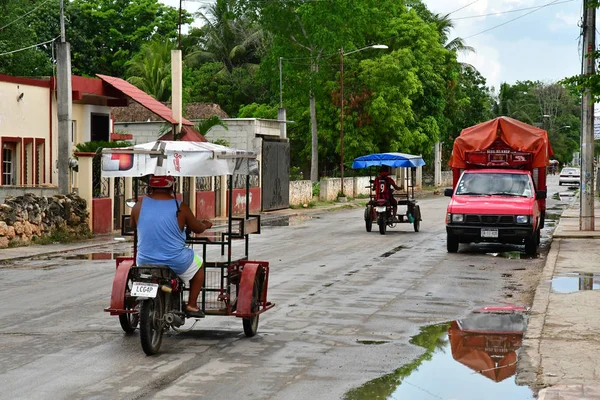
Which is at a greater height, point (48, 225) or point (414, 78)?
point (414, 78)

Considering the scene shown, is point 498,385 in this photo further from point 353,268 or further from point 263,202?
point 263,202

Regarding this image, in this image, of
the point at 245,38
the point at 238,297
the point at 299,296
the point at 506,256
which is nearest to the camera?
the point at 238,297

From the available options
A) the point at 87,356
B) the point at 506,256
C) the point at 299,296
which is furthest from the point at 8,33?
the point at 87,356

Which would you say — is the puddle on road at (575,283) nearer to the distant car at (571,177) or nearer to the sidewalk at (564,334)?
the sidewalk at (564,334)

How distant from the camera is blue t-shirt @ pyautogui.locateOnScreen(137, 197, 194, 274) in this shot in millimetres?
10328

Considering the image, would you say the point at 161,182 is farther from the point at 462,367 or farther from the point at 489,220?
the point at 489,220

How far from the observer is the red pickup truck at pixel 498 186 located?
21453 mm

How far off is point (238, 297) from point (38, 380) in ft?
9.03

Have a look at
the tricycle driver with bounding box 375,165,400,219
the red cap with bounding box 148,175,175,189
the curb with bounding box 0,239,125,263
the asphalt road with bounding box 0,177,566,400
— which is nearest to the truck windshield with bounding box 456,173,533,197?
the asphalt road with bounding box 0,177,566,400

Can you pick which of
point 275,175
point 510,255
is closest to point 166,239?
point 510,255

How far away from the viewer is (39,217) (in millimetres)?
25125

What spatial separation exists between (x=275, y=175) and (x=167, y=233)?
33189 mm

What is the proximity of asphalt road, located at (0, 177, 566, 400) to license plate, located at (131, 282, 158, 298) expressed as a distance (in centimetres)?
65

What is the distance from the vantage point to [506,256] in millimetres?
21656
